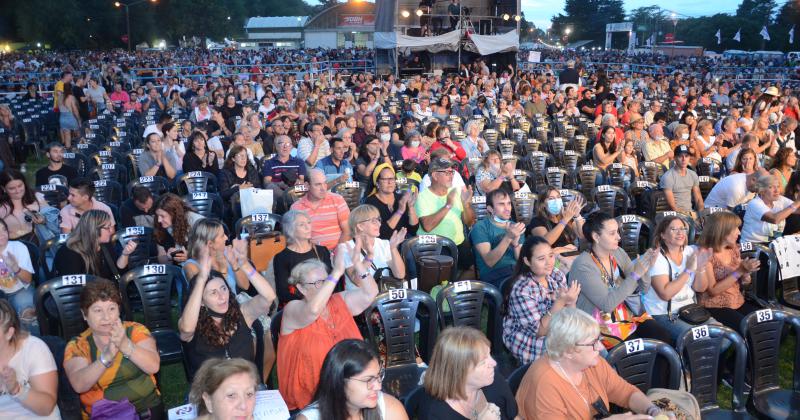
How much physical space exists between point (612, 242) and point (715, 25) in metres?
93.2

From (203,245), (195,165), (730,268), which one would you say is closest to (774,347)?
(730,268)

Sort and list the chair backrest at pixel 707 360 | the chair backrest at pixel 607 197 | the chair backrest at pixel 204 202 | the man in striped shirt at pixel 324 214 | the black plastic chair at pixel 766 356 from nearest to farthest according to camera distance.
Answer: the chair backrest at pixel 707 360 < the black plastic chair at pixel 766 356 < the man in striped shirt at pixel 324 214 < the chair backrest at pixel 204 202 < the chair backrest at pixel 607 197

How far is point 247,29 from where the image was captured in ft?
350

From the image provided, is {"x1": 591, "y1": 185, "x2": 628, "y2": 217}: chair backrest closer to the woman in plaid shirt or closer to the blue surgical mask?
the blue surgical mask

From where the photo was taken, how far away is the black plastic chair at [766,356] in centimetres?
414

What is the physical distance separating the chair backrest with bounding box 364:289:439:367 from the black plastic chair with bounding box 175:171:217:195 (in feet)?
15.5

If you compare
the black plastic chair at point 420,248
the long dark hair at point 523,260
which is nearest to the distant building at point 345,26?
the black plastic chair at point 420,248

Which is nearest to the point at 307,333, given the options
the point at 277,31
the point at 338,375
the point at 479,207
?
the point at 338,375

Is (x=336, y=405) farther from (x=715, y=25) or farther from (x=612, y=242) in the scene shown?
(x=715, y=25)

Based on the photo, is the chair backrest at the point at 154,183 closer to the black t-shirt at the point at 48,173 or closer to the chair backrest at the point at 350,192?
the black t-shirt at the point at 48,173

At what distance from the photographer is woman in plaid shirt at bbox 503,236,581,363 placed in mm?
4238

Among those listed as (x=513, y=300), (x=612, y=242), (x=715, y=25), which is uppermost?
(x=715, y=25)

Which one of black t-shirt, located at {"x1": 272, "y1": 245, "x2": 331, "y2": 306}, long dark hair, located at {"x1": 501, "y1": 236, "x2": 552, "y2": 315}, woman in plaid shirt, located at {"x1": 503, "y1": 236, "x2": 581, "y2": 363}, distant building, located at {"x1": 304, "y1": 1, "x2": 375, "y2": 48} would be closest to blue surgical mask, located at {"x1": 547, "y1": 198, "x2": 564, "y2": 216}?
long dark hair, located at {"x1": 501, "y1": 236, "x2": 552, "y2": 315}

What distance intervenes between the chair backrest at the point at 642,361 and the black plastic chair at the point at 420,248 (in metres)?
2.07
